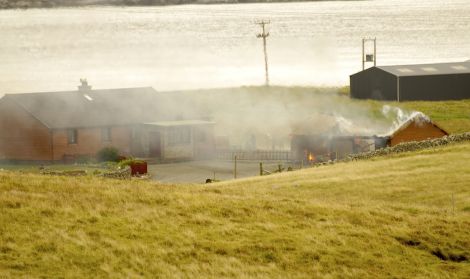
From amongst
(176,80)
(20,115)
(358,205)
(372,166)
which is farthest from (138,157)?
(176,80)

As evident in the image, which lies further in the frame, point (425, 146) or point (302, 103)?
point (302, 103)

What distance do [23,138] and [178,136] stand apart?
1330cm

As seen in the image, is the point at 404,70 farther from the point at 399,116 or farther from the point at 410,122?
the point at 410,122

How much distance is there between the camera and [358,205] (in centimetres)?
4588

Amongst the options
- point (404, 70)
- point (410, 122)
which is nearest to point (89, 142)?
point (410, 122)

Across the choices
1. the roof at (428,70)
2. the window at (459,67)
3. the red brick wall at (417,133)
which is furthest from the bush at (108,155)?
the window at (459,67)

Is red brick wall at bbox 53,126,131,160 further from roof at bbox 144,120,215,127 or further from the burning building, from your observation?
the burning building

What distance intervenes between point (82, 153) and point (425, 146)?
34.2 metres

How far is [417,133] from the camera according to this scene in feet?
277

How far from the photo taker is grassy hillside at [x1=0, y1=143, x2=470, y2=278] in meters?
34.2

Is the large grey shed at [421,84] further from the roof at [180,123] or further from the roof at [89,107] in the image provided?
the roof at [89,107]

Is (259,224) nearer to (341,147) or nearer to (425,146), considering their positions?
(425,146)

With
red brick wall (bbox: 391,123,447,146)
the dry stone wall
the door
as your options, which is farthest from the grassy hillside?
the door

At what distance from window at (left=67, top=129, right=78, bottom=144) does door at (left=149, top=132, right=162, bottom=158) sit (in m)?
6.58
